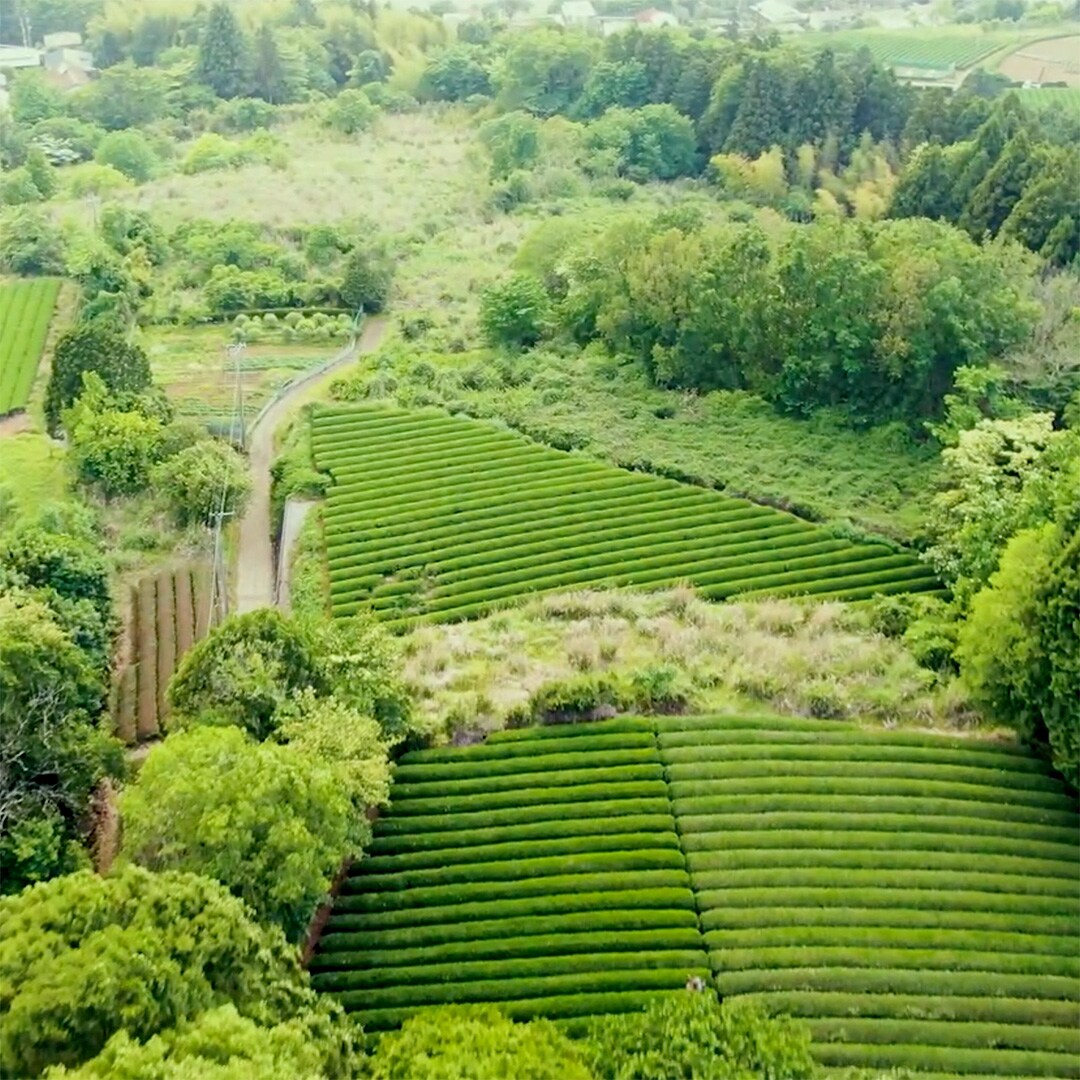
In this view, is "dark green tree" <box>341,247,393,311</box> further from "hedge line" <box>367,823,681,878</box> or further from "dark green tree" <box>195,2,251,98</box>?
"dark green tree" <box>195,2,251,98</box>

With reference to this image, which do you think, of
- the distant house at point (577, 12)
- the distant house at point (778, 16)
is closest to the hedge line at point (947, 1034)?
the distant house at point (577, 12)

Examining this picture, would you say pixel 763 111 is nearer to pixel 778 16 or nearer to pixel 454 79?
pixel 454 79

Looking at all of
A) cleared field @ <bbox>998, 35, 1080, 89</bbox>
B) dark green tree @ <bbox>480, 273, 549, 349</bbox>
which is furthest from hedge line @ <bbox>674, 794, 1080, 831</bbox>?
cleared field @ <bbox>998, 35, 1080, 89</bbox>

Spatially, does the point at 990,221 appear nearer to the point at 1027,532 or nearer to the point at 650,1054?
the point at 1027,532

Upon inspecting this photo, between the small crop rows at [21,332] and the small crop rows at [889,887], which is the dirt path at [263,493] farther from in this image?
the small crop rows at [889,887]

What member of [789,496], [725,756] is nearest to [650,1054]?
[725,756]

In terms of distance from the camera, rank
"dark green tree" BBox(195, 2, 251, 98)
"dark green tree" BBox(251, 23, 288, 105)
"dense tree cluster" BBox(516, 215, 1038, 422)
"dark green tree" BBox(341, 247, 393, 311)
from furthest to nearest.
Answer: "dark green tree" BBox(251, 23, 288, 105) < "dark green tree" BBox(195, 2, 251, 98) < "dark green tree" BBox(341, 247, 393, 311) < "dense tree cluster" BBox(516, 215, 1038, 422)

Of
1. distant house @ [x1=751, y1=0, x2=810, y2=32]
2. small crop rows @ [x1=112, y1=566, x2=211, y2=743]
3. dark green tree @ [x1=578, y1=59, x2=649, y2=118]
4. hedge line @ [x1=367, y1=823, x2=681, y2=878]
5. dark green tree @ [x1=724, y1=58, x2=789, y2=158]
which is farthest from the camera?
distant house @ [x1=751, y1=0, x2=810, y2=32]
